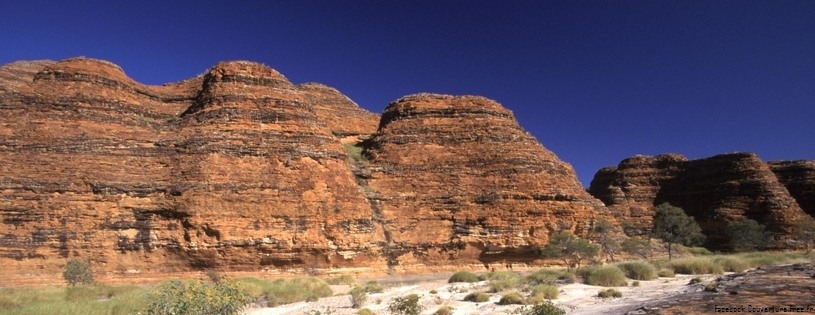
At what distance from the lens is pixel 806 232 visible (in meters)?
38.4

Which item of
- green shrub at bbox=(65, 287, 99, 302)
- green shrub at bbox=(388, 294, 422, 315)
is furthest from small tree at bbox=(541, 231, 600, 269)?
green shrub at bbox=(65, 287, 99, 302)

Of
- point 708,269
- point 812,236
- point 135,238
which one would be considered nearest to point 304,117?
point 135,238

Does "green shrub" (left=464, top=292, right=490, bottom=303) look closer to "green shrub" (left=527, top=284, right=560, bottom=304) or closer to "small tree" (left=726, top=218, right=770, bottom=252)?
"green shrub" (left=527, top=284, right=560, bottom=304)

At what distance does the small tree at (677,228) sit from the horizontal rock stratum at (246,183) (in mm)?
14384

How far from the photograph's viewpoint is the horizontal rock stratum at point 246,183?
20.5 meters

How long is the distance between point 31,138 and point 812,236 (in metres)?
56.9

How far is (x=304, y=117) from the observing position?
26422 mm

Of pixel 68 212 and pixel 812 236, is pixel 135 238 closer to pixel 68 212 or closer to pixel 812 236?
pixel 68 212

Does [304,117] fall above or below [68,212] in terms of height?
above

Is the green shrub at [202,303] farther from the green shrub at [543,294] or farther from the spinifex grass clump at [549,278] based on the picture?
the spinifex grass clump at [549,278]

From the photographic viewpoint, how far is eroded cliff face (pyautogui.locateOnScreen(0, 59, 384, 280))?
20141 millimetres

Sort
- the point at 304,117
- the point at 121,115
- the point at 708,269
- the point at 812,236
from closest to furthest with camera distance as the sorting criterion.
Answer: the point at 708,269 < the point at 121,115 < the point at 304,117 < the point at 812,236

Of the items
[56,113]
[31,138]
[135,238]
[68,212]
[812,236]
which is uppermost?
[56,113]

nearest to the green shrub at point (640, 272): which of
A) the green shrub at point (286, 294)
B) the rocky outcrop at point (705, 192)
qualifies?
the green shrub at point (286, 294)
